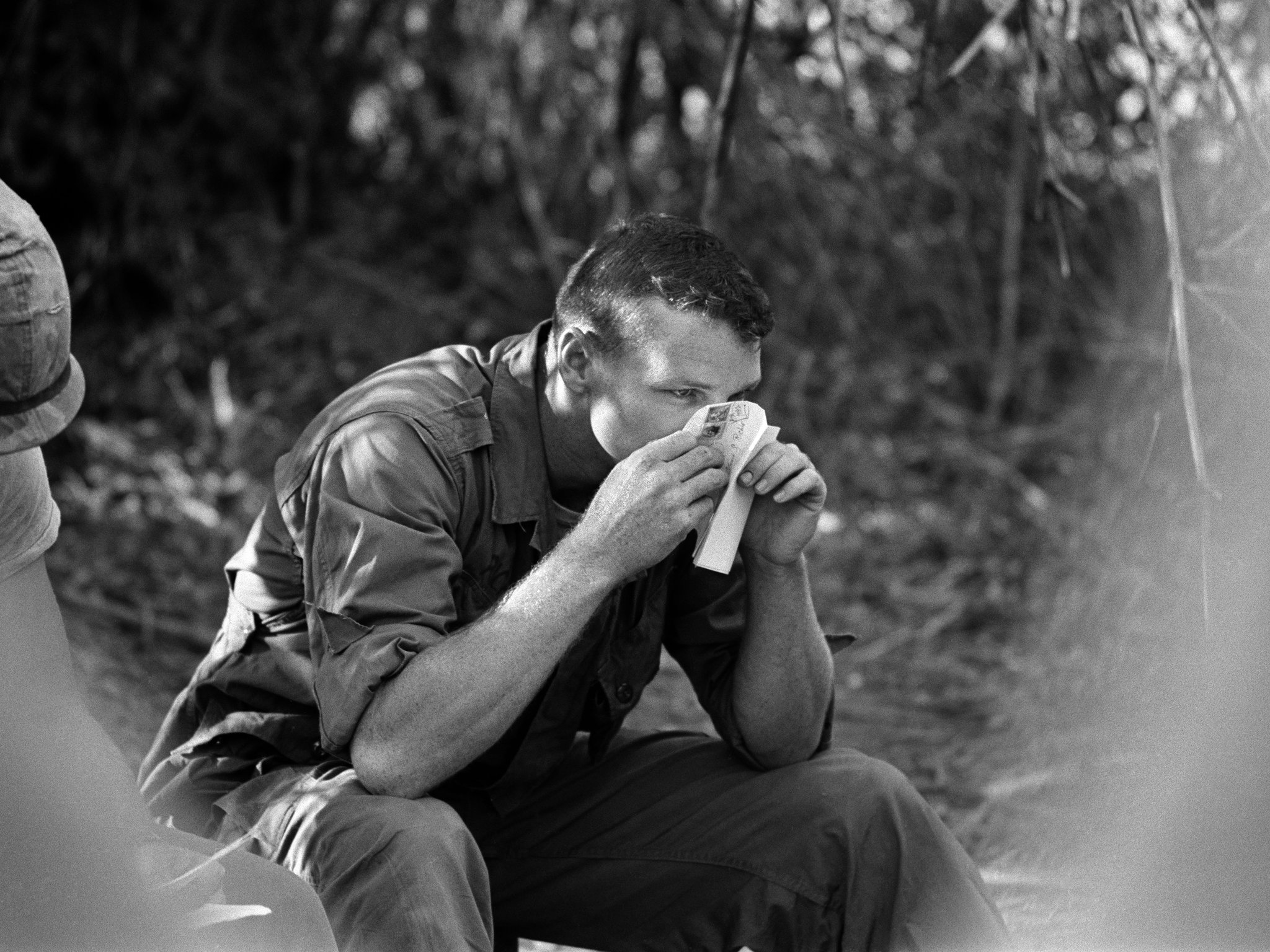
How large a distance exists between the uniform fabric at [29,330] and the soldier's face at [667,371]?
34.2 inches

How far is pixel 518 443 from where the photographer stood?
2.60 metres

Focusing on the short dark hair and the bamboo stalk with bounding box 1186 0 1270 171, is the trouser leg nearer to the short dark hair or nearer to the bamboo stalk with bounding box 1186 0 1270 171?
the short dark hair

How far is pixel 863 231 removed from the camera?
23.1 ft

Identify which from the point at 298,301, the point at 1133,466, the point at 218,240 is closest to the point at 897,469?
the point at 1133,466

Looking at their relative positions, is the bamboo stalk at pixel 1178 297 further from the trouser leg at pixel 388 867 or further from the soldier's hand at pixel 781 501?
the trouser leg at pixel 388 867

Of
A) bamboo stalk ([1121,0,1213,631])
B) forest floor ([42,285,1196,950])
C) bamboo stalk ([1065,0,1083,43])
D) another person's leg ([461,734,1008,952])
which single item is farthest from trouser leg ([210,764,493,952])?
bamboo stalk ([1065,0,1083,43])

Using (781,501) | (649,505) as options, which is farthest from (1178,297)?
(649,505)

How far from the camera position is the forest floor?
4234mm

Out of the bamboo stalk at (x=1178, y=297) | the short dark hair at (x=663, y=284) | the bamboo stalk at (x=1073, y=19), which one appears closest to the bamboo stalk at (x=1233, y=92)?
the bamboo stalk at (x=1178, y=297)

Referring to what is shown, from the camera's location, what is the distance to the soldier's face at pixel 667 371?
253 cm

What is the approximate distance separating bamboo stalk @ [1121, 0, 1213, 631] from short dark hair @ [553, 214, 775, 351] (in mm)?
778

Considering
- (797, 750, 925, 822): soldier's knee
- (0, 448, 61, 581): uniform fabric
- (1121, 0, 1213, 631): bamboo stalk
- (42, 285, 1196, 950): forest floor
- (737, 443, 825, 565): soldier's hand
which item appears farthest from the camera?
(42, 285, 1196, 950): forest floor

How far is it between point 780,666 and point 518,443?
1.83 ft

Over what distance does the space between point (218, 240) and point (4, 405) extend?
17.1ft
